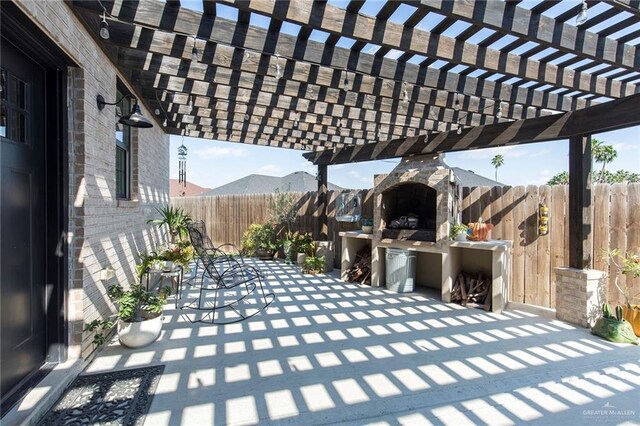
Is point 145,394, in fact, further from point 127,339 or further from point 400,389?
point 400,389

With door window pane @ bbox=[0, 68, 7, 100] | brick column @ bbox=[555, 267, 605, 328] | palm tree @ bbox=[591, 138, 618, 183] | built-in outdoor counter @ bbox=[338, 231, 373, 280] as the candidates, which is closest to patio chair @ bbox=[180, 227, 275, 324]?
built-in outdoor counter @ bbox=[338, 231, 373, 280]

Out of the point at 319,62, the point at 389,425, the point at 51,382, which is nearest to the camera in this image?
the point at 389,425

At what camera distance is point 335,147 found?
278 inches

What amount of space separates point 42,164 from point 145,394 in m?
1.87

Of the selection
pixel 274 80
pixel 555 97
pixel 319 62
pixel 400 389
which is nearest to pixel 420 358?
pixel 400 389

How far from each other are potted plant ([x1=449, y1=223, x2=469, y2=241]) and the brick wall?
14.3ft

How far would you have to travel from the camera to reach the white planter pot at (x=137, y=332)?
118 inches

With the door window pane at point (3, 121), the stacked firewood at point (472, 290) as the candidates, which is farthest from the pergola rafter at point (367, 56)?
the stacked firewood at point (472, 290)

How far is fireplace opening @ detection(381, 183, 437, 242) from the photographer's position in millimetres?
5340

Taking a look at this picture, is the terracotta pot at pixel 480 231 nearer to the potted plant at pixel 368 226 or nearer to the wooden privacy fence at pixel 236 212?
the potted plant at pixel 368 226

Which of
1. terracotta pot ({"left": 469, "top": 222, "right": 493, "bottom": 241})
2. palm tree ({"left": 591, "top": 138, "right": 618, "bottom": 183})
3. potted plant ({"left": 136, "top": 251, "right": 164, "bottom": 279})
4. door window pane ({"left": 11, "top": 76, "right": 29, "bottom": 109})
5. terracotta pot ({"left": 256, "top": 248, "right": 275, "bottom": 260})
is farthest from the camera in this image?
palm tree ({"left": 591, "top": 138, "right": 618, "bottom": 183})

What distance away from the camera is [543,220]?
4.23 meters

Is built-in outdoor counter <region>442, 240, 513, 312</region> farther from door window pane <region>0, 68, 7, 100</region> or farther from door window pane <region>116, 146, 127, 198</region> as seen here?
door window pane <region>0, 68, 7, 100</region>

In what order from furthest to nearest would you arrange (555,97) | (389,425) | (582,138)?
(555,97)
(582,138)
(389,425)
